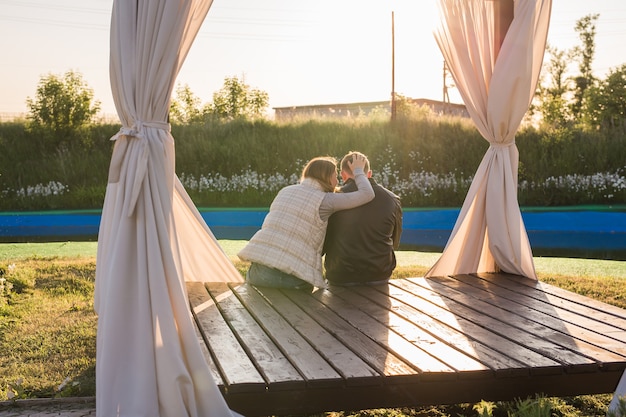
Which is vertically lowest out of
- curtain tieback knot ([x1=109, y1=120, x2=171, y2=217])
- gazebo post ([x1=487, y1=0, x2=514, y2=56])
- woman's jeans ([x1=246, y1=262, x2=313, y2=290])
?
woman's jeans ([x1=246, y1=262, x2=313, y2=290])

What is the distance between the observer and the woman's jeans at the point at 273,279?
4.25 metres

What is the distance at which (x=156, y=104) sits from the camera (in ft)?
9.38

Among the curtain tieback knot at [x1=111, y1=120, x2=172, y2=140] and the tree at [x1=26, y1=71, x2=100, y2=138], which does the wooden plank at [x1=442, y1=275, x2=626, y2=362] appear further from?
the tree at [x1=26, y1=71, x2=100, y2=138]

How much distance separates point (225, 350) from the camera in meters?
3.02

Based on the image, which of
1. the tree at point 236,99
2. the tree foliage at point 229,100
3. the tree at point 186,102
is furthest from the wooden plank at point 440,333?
the tree at point 236,99

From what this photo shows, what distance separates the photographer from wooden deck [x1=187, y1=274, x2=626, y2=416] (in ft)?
8.74

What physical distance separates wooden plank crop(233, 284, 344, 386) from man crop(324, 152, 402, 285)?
0.56 metres

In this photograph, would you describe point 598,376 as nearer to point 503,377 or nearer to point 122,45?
point 503,377

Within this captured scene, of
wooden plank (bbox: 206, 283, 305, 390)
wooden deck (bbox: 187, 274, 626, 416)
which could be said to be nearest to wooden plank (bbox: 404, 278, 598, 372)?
wooden deck (bbox: 187, 274, 626, 416)

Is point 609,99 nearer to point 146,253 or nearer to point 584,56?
point 584,56

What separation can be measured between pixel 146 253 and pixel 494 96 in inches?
102

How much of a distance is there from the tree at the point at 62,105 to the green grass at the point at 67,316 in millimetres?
8919

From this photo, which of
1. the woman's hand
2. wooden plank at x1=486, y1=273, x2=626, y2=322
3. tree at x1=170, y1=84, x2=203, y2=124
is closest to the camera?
wooden plank at x1=486, y1=273, x2=626, y2=322

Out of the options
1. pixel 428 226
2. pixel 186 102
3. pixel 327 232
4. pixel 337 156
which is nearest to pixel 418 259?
pixel 327 232
